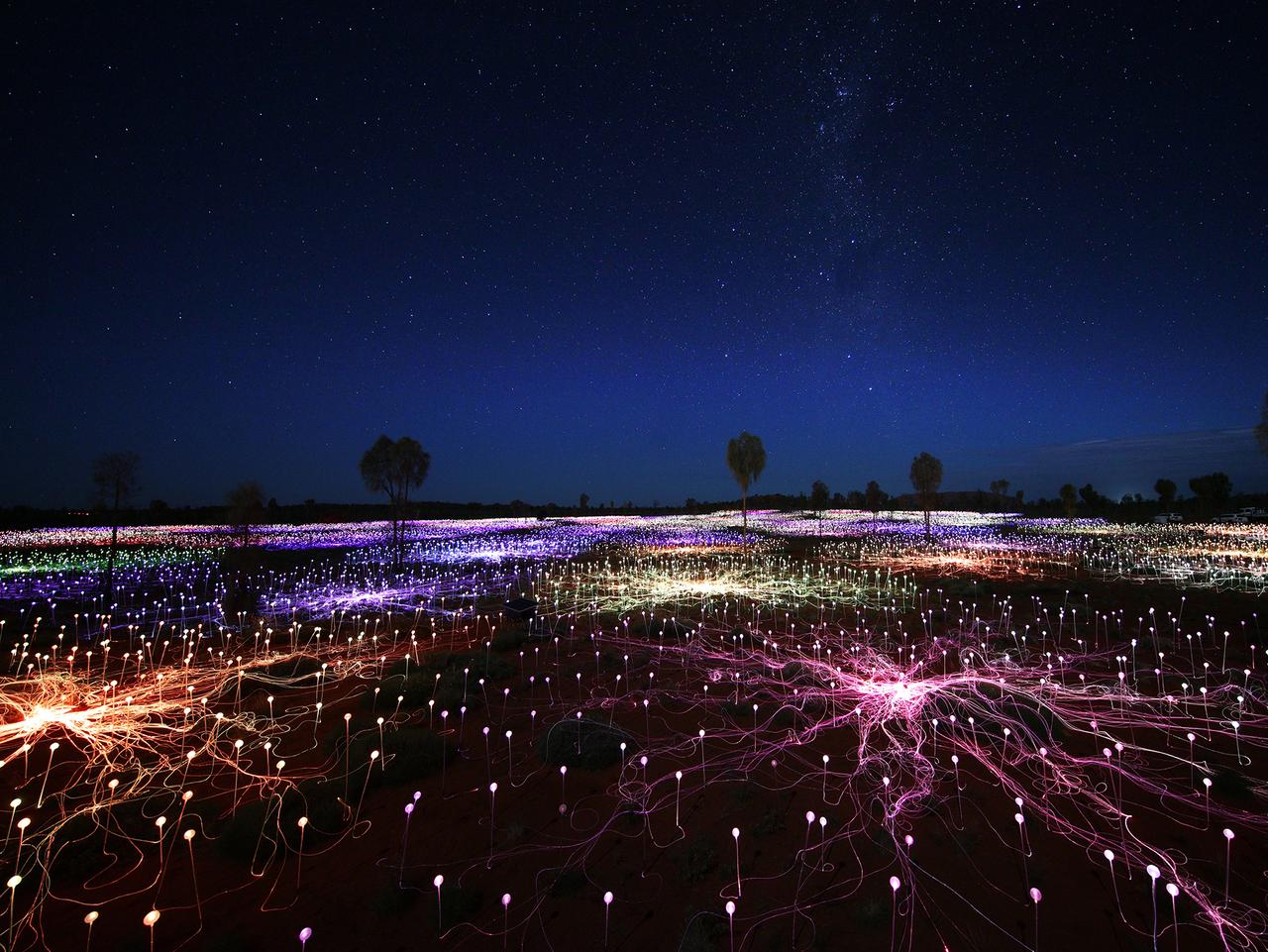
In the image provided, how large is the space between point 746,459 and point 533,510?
1632 inches

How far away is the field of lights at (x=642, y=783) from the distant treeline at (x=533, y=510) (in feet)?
148

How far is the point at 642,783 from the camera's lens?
614 cm

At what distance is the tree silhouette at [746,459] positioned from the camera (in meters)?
40.6

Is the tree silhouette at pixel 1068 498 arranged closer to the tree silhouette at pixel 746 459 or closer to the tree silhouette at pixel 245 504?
the tree silhouette at pixel 746 459

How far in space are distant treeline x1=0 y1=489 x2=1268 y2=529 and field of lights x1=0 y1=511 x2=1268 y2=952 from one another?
45.0m

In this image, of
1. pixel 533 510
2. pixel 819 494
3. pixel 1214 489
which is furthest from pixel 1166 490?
pixel 533 510

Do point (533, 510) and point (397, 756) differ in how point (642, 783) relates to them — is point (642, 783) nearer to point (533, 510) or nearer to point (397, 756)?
point (397, 756)

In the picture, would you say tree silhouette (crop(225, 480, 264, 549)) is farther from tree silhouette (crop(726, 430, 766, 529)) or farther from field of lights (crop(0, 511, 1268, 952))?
tree silhouette (crop(726, 430, 766, 529))

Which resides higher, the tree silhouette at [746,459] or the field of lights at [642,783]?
the tree silhouette at [746,459]

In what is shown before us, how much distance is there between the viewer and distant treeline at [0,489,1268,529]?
54.4m

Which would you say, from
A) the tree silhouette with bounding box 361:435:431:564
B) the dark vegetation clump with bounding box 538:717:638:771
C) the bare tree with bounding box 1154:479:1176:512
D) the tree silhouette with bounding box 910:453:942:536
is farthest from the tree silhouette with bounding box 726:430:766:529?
the bare tree with bounding box 1154:479:1176:512

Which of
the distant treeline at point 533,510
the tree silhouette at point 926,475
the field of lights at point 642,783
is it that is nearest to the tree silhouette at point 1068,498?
the distant treeline at point 533,510

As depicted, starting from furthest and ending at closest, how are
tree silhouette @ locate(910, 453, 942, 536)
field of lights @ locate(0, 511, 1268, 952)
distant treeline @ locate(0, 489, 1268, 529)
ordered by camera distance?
distant treeline @ locate(0, 489, 1268, 529) → tree silhouette @ locate(910, 453, 942, 536) → field of lights @ locate(0, 511, 1268, 952)

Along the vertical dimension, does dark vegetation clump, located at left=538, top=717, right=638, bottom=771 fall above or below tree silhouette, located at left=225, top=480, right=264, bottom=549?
below
